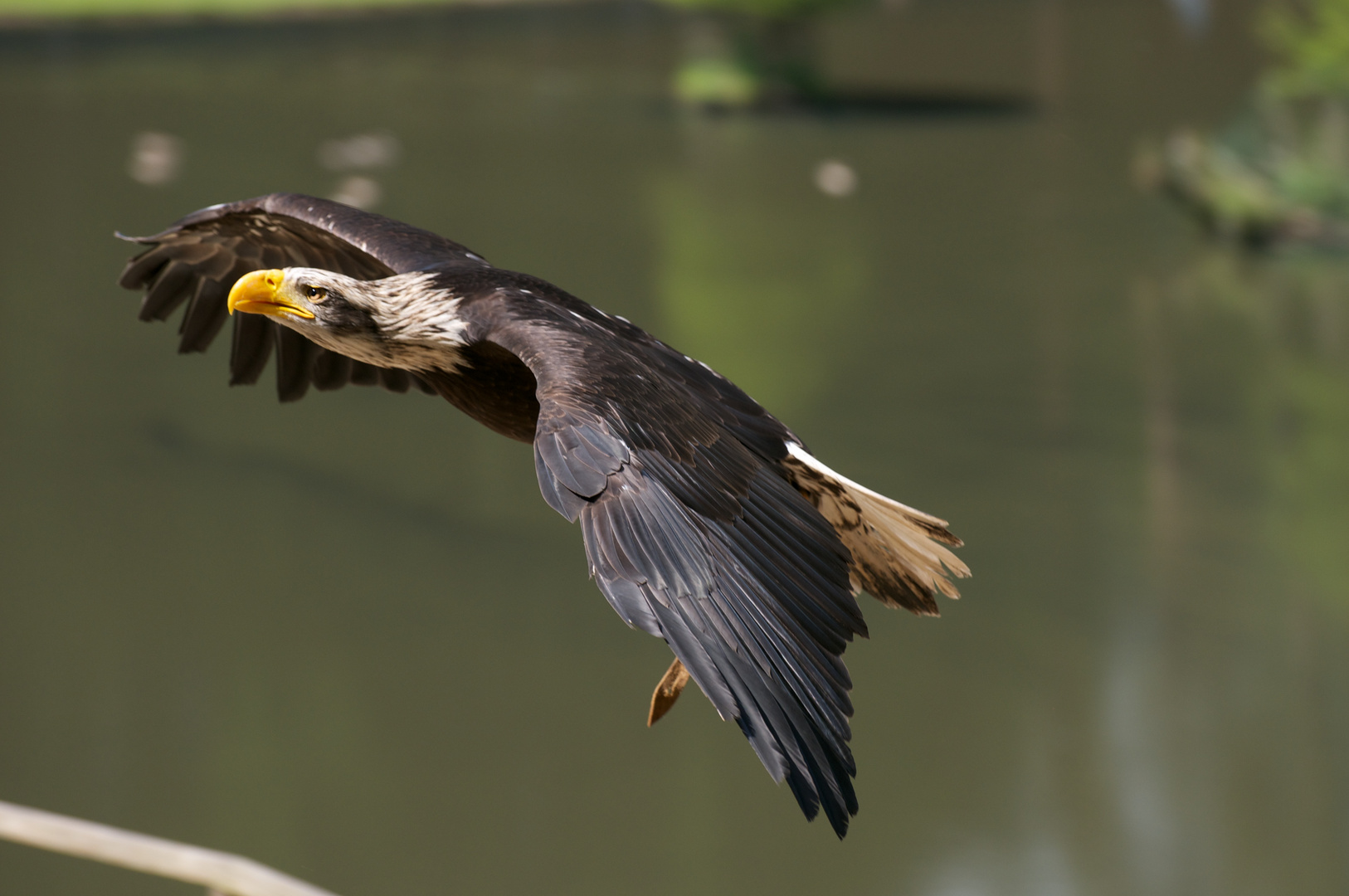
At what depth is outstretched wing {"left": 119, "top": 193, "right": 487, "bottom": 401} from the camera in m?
3.13

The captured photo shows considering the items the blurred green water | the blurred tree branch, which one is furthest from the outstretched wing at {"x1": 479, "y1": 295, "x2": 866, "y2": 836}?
the blurred green water

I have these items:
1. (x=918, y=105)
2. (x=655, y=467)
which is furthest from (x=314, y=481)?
(x=918, y=105)

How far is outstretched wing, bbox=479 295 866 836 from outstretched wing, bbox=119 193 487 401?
1.93ft

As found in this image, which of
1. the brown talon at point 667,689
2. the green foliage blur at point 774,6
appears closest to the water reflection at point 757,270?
the green foliage blur at point 774,6

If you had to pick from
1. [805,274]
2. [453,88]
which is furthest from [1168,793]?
[453,88]

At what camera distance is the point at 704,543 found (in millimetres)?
2350

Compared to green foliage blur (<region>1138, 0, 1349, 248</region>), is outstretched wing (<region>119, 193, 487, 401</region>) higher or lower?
higher

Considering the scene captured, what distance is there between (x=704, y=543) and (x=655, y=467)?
148 mm

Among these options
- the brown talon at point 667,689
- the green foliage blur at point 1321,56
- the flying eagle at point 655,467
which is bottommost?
the green foliage blur at point 1321,56

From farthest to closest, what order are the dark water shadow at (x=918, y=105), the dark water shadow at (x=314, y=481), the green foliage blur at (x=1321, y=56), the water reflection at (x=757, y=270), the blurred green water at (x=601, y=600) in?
the dark water shadow at (x=918, y=105)
the green foliage blur at (x=1321, y=56)
the water reflection at (x=757, y=270)
the dark water shadow at (x=314, y=481)
the blurred green water at (x=601, y=600)

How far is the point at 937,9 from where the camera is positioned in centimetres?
2019

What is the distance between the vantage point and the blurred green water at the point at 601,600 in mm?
5328

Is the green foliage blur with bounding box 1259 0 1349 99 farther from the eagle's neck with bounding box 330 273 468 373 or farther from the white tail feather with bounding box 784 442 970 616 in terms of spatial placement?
the eagle's neck with bounding box 330 273 468 373

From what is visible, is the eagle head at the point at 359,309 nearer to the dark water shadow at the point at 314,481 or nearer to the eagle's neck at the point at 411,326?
the eagle's neck at the point at 411,326
